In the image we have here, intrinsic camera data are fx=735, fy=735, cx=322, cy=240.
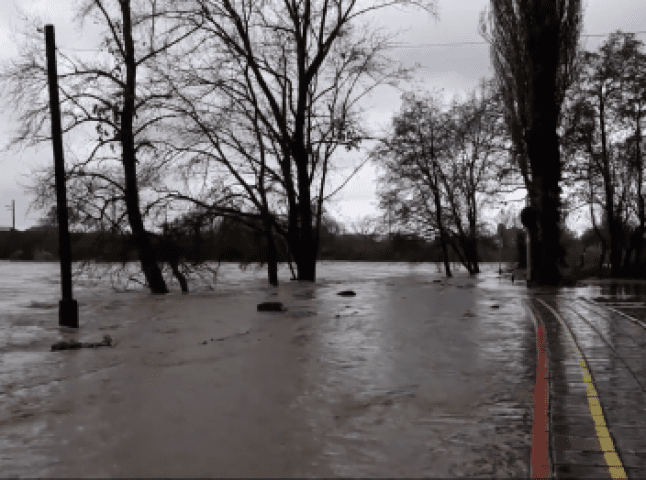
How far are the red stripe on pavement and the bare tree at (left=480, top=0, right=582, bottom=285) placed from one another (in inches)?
758

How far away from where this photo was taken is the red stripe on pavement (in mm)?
4742

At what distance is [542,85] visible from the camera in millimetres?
27906

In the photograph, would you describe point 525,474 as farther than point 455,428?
No

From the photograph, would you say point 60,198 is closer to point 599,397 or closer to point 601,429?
point 599,397

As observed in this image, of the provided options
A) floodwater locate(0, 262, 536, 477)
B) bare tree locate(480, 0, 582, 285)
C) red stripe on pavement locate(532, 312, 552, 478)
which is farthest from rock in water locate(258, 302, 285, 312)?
bare tree locate(480, 0, 582, 285)

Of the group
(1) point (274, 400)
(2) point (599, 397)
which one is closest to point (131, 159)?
(1) point (274, 400)

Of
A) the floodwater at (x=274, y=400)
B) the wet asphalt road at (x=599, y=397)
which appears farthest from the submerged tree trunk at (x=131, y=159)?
the wet asphalt road at (x=599, y=397)

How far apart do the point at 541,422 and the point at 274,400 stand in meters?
2.58

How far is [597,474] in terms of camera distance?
4621mm

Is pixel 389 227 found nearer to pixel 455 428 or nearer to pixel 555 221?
pixel 555 221

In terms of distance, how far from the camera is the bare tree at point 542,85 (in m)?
27.8

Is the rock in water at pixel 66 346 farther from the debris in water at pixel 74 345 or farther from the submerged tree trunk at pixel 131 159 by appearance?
the submerged tree trunk at pixel 131 159

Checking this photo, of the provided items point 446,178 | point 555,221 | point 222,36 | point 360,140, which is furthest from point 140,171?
point 446,178

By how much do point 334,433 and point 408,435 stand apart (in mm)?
587
